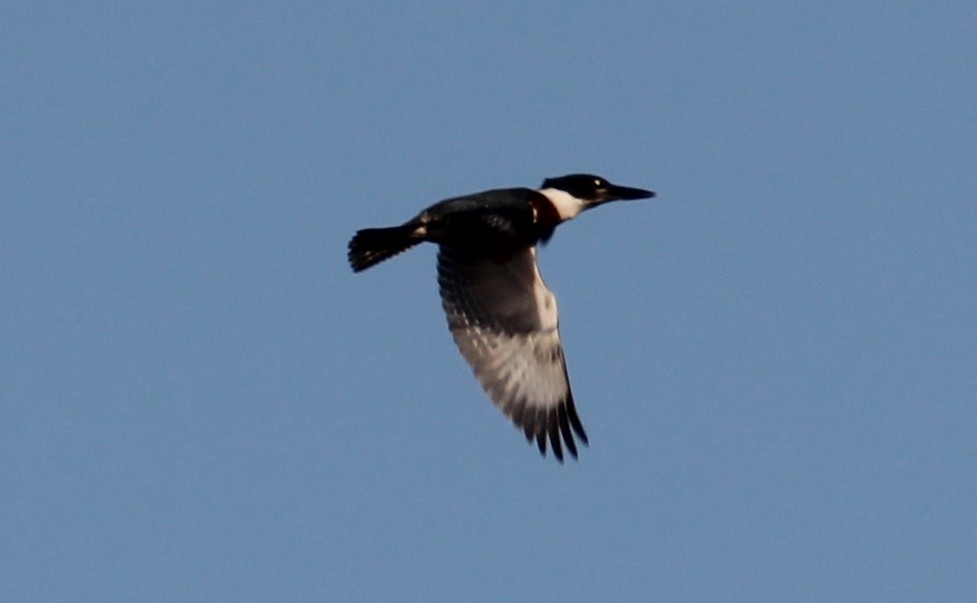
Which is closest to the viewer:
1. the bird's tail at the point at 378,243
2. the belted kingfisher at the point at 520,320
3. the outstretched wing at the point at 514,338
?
the bird's tail at the point at 378,243

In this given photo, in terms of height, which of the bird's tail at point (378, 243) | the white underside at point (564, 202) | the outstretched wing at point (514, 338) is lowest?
the outstretched wing at point (514, 338)

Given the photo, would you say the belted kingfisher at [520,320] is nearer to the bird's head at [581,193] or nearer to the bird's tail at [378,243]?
the bird's head at [581,193]

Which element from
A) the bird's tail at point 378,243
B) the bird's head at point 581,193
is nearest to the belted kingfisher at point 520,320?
the bird's head at point 581,193

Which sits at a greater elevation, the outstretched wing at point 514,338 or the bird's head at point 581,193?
the bird's head at point 581,193

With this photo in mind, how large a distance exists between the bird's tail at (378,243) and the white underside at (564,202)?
996 mm

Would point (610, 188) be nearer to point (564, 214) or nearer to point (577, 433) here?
point (564, 214)

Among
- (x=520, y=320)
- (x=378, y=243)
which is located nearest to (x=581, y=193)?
(x=520, y=320)

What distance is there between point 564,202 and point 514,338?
1051 millimetres

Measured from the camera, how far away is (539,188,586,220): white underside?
41.7 feet

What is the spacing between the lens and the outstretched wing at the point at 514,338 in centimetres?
1309

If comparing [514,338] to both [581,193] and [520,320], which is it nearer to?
[520,320]

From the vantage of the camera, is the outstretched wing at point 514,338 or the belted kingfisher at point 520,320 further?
the outstretched wing at point 514,338

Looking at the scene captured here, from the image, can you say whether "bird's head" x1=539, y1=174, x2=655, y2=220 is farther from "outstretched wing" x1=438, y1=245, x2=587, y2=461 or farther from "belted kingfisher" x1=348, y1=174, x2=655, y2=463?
"outstretched wing" x1=438, y1=245, x2=587, y2=461

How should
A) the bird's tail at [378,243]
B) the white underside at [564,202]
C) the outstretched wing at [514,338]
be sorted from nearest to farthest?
the bird's tail at [378,243]
the white underside at [564,202]
the outstretched wing at [514,338]
